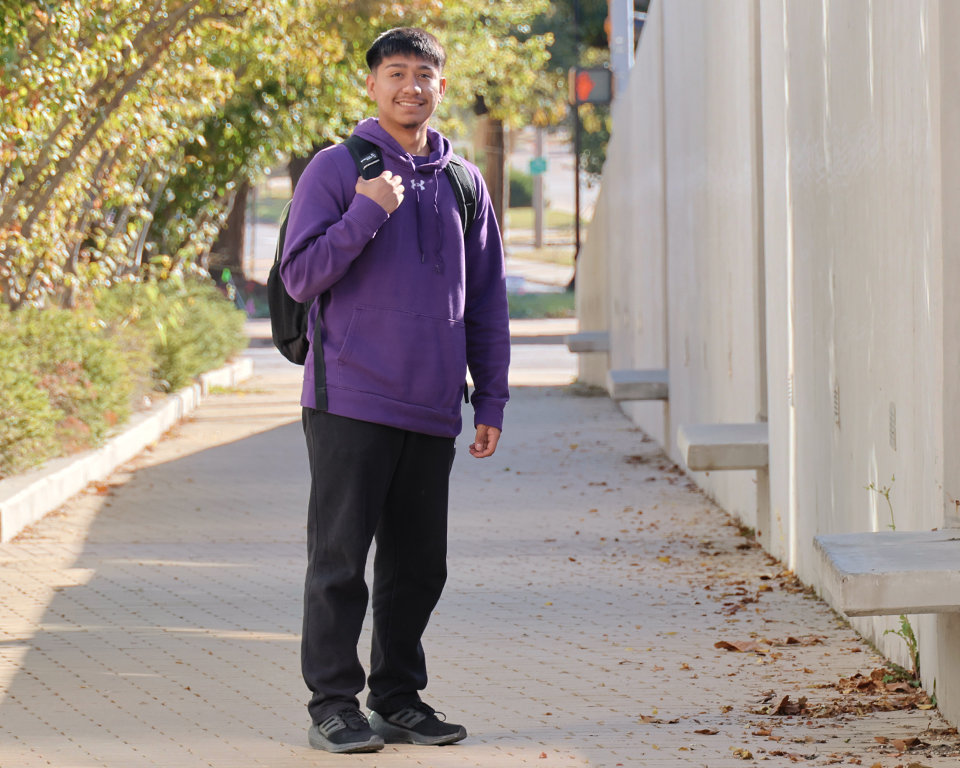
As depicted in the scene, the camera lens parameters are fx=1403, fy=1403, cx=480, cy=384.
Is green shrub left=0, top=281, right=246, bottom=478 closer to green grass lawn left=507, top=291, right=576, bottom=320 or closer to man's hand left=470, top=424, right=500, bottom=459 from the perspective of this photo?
man's hand left=470, top=424, right=500, bottom=459

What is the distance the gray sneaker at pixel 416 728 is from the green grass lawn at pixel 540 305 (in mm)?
35149

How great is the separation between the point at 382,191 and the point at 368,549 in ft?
3.30

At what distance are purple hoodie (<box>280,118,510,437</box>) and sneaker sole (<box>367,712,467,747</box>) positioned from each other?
90cm

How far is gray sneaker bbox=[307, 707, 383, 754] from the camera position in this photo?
4031mm

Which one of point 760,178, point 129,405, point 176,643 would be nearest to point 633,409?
point 129,405

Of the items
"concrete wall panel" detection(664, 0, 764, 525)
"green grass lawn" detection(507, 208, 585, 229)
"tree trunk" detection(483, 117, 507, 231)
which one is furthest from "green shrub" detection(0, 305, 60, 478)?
"green grass lawn" detection(507, 208, 585, 229)

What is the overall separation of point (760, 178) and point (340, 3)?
24.6 ft

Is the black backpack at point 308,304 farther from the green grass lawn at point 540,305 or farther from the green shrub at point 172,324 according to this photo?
the green grass lawn at point 540,305

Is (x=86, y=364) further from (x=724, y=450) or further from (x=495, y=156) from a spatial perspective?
(x=495, y=156)

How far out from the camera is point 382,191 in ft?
12.7

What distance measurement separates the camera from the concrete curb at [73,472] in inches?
320

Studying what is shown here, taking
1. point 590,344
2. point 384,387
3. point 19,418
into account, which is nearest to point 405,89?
point 384,387

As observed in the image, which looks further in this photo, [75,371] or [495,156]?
[495,156]

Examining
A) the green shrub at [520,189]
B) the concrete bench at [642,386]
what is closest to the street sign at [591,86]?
the concrete bench at [642,386]
